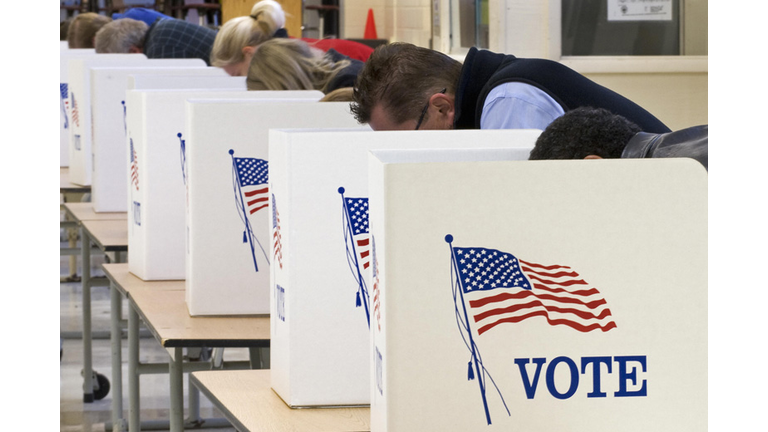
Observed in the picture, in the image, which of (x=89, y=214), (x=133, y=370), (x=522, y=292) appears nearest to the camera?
(x=522, y=292)

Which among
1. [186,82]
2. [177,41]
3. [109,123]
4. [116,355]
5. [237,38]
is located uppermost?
[177,41]

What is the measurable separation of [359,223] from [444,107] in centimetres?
68

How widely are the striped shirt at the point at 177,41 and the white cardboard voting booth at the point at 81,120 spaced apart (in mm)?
722

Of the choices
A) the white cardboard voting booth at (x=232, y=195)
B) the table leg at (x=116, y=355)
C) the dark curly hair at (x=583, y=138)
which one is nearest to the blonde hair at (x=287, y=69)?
the table leg at (x=116, y=355)

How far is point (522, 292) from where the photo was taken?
0.98 m

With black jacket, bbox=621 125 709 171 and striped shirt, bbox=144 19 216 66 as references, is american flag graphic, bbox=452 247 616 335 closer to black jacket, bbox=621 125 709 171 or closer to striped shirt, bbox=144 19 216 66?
black jacket, bbox=621 125 709 171

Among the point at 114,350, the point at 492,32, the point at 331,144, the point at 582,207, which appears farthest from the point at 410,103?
the point at 492,32

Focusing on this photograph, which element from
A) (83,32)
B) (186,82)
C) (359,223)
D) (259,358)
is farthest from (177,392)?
(83,32)

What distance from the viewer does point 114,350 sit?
9.45 feet

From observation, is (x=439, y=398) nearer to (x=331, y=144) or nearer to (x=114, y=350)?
(x=331, y=144)

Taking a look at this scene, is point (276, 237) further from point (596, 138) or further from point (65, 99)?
point (65, 99)

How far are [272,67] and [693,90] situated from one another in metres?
1.32

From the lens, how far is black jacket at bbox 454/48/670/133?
6.09ft

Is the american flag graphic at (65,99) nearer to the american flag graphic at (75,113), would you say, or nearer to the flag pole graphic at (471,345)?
the american flag graphic at (75,113)
